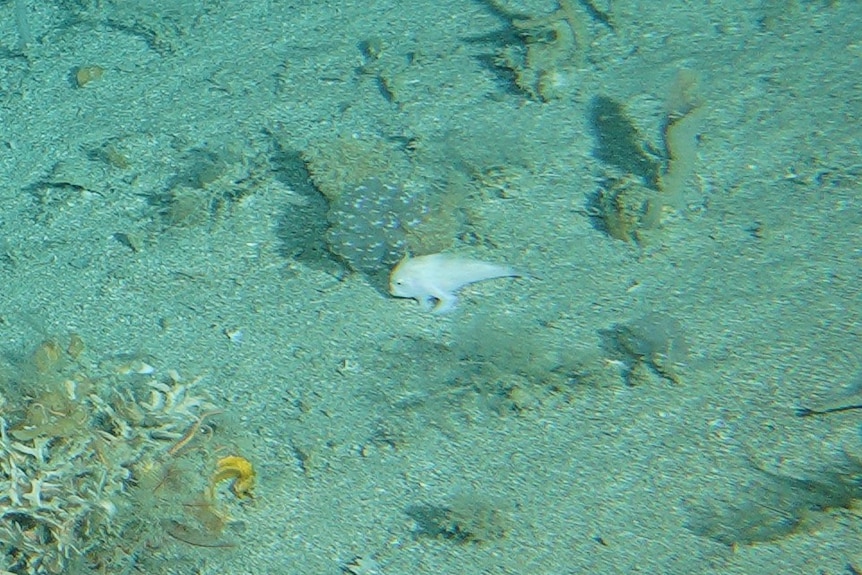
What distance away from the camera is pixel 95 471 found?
7.03 feet

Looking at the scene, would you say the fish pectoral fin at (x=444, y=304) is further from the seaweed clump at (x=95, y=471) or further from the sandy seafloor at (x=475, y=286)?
the seaweed clump at (x=95, y=471)

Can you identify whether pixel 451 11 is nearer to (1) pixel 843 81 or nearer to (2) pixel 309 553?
(1) pixel 843 81

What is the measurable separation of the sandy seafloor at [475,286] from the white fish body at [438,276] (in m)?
0.05

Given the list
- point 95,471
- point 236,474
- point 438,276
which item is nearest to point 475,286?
point 438,276

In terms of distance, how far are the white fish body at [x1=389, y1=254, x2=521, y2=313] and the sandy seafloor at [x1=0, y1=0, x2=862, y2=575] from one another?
5cm

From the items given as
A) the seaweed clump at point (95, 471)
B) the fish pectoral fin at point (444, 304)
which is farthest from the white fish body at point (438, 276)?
the seaweed clump at point (95, 471)

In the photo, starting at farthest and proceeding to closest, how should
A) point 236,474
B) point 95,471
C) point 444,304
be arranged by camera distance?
point 444,304
point 236,474
point 95,471

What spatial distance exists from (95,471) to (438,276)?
1.29 metres

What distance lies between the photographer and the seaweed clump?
2023mm

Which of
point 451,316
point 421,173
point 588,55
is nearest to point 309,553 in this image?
point 451,316

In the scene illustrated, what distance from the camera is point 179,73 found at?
3785 millimetres

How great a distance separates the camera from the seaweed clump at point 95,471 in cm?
202

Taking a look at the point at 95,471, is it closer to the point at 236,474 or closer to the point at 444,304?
the point at 236,474

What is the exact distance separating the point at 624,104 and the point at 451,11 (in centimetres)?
114
